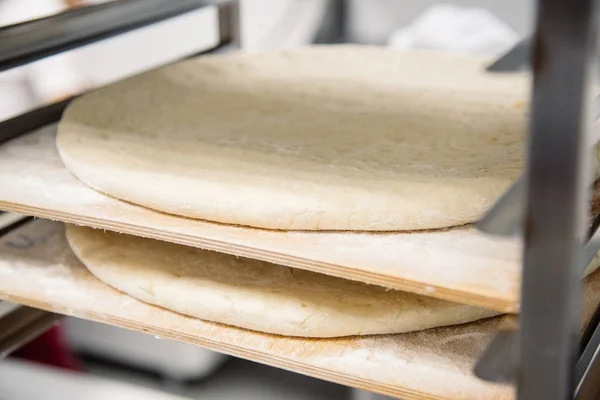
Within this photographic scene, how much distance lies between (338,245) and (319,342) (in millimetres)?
146

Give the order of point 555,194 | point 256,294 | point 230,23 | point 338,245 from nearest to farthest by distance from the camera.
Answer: point 555,194, point 338,245, point 256,294, point 230,23

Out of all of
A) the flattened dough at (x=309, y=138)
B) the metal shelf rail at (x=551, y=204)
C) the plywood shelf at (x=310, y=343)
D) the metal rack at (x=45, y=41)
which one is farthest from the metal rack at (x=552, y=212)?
the metal rack at (x=45, y=41)

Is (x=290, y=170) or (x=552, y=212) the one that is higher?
(x=552, y=212)

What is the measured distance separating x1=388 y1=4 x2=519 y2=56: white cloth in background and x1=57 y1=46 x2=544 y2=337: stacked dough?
1006 mm

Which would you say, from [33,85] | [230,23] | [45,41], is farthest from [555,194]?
[33,85]

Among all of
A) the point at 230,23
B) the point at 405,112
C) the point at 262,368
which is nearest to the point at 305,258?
the point at 405,112

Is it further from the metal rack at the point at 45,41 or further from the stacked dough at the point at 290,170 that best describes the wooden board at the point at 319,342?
the metal rack at the point at 45,41

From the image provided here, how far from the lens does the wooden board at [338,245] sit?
68 centimetres

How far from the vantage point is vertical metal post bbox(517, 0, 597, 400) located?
0.50m

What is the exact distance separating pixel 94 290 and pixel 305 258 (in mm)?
358

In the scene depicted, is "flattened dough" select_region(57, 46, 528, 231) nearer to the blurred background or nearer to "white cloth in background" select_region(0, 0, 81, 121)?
the blurred background

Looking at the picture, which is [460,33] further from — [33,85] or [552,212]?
[552,212]

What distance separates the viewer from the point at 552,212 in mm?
542

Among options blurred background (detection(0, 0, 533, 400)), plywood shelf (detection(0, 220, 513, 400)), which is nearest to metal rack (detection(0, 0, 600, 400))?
plywood shelf (detection(0, 220, 513, 400))
